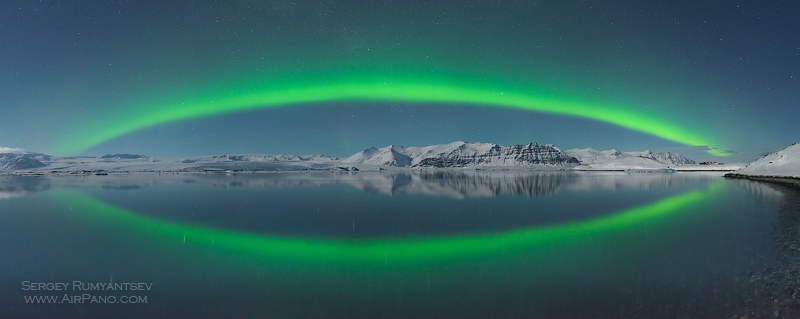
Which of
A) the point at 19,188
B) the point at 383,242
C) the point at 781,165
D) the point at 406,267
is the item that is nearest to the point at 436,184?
the point at 383,242

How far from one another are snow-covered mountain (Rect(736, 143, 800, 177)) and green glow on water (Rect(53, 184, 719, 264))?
82.8m

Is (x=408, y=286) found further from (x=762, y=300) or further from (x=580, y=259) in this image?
(x=762, y=300)

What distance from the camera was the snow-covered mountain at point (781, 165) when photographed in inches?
3243

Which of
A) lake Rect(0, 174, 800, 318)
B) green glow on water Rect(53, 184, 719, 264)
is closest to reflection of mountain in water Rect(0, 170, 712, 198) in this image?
green glow on water Rect(53, 184, 719, 264)

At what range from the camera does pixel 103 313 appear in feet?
34.3

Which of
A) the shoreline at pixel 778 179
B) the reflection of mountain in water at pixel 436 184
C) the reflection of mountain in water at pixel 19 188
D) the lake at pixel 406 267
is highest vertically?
the shoreline at pixel 778 179

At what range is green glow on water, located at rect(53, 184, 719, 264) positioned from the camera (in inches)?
668

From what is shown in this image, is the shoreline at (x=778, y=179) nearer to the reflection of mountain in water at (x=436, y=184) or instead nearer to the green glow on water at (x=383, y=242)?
the reflection of mountain in water at (x=436, y=184)

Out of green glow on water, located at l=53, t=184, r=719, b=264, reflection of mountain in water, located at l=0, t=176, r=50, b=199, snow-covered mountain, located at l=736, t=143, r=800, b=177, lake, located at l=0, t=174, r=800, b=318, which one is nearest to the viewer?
lake, located at l=0, t=174, r=800, b=318

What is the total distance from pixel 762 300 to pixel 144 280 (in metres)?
17.6

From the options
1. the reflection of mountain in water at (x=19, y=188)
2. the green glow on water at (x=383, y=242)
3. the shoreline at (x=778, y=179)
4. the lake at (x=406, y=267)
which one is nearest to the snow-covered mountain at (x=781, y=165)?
the shoreline at (x=778, y=179)

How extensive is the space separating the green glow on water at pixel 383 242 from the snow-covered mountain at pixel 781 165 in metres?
82.8

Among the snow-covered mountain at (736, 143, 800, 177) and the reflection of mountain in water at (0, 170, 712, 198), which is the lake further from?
the snow-covered mountain at (736, 143, 800, 177)

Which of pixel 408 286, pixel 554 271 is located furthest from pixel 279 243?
pixel 554 271
